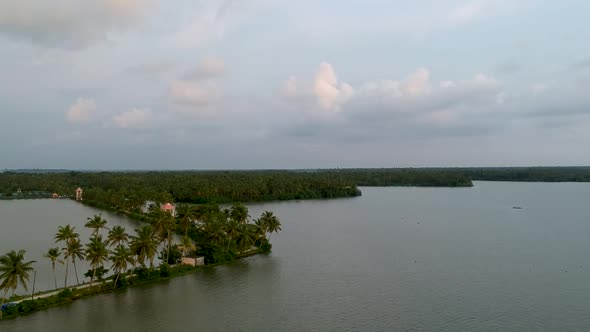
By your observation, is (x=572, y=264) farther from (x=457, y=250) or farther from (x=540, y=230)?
(x=540, y=230)

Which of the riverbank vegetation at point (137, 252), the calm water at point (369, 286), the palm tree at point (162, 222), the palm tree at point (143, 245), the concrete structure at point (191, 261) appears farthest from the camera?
the concrete structure at point (191, 261)

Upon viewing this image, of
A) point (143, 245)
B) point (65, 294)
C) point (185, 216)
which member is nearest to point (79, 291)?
point (65, 294)

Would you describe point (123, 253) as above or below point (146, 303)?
above

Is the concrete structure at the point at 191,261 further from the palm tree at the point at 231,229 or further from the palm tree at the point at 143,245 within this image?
the palm tree at the point at 143,245

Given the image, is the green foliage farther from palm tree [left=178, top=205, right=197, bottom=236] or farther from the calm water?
the calm water

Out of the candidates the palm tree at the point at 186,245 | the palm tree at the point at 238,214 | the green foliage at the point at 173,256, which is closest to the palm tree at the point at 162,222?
the green foliage at the point at 173,256

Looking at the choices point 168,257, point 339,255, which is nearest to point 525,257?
point 339,255
